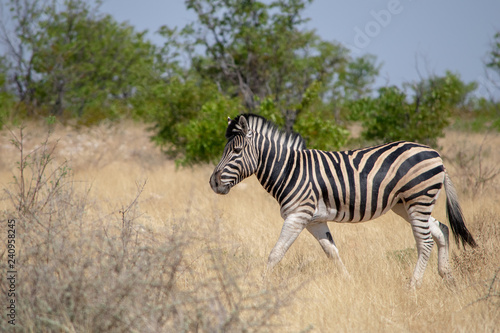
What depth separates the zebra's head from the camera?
5078 mm

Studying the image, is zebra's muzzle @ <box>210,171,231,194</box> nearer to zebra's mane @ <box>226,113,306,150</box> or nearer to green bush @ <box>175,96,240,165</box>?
zebra's mane @ <box>226,113,306,150</box>

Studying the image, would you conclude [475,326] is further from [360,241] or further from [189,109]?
[189,109]

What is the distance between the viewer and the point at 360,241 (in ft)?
21.3

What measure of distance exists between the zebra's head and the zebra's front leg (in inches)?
28.9

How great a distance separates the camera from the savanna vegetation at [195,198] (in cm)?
328

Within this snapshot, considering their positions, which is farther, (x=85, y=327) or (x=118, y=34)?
A: (x=118, y=34)

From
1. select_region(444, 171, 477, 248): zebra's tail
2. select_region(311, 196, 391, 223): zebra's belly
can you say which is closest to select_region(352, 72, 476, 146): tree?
select_region(444, 171, 477, 248): zebra's tail

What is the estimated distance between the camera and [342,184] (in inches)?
198

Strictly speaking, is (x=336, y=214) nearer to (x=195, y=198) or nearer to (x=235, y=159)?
(x=235, y=159)

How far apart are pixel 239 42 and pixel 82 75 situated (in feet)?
38.3

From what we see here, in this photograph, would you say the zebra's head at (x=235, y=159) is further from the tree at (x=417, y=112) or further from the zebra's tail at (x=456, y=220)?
the tree at (x=417, y=112)

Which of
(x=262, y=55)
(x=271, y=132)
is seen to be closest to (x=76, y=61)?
(x=262, y=55)

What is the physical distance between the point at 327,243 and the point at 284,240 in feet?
1.93

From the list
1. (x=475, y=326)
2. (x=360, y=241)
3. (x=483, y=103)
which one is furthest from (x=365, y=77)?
(x=475, y=326)
